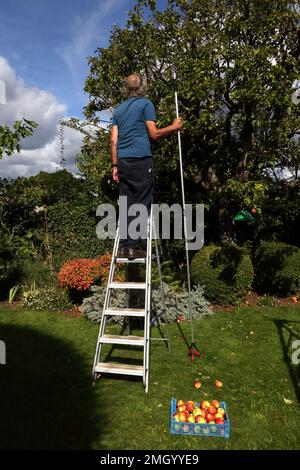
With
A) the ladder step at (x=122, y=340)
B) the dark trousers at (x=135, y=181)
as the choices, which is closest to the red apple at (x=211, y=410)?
the ladder step at (x=122, y=340)

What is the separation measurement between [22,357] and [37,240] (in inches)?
211

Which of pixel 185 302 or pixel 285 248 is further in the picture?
pixel 285 248

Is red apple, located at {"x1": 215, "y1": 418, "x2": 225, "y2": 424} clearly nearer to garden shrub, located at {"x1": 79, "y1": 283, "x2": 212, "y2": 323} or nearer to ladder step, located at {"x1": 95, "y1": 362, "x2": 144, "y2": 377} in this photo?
ladder step, located at {"x1": 95, "y1": 362, "x2": 144, "y2": 377}

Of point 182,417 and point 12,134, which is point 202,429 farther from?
point 12,134

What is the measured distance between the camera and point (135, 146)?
471 cm

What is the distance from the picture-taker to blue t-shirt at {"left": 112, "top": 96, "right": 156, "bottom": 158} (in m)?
→ 4.67

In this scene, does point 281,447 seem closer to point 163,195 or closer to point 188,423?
point 188,423

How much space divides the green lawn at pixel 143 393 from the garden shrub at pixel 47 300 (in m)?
1.15

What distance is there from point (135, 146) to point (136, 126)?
9.7 inches

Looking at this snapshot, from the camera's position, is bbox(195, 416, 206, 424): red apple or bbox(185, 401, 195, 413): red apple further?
bbox(185, 401, 195, 413): red apple

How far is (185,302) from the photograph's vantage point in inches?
297

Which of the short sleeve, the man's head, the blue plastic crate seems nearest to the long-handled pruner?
the blue plastic crate
